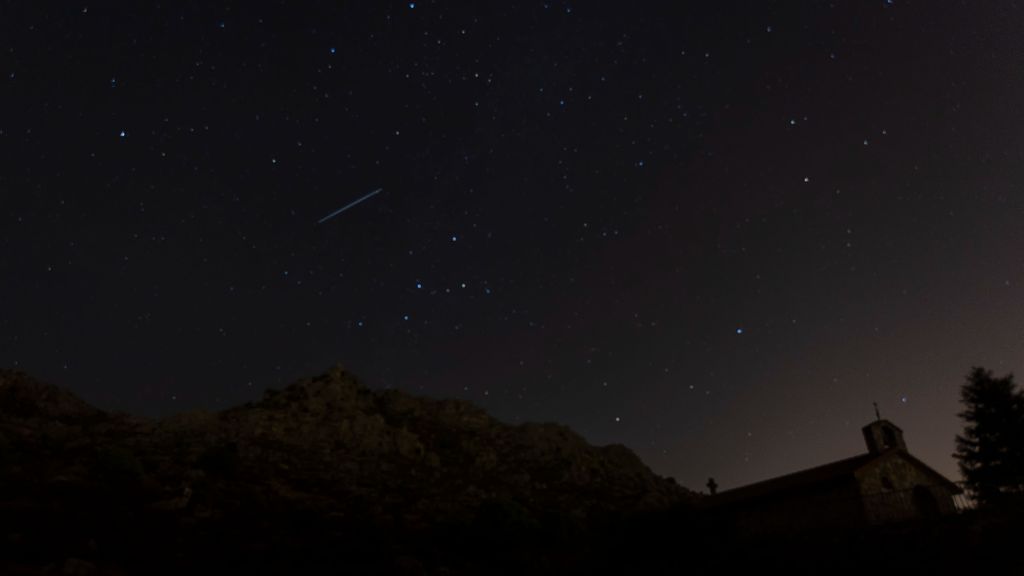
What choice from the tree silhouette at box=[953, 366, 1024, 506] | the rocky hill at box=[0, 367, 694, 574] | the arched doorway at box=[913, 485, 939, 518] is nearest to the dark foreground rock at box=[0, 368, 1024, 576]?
the rocky hill at box=[0, 367, 694, 574]

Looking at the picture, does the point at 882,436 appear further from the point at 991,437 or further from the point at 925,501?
the point at 991,437

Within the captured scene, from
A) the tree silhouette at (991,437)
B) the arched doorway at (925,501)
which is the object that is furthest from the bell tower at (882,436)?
the tree silhouette at (991,437)

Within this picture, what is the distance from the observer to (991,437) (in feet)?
117

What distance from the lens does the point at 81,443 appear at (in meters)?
35.7

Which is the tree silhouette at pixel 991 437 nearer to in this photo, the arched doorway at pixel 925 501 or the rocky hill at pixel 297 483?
the arched doorway at pixel 925 501

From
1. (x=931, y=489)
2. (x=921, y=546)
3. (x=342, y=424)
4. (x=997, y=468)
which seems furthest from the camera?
(x=342, y=424)

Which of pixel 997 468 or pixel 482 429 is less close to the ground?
pixel 482 429

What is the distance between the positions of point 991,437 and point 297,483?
38764 millimetres

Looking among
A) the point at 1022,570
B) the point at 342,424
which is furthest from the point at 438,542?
the point at 342,424

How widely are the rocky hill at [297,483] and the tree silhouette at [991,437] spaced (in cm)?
1708

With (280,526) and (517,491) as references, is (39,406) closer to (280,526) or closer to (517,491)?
(280,526)

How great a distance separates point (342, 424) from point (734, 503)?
33608 millimetres

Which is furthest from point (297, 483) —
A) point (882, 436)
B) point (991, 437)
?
point (991, 437)

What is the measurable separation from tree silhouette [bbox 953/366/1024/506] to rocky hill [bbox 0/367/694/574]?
17076 millimetres
